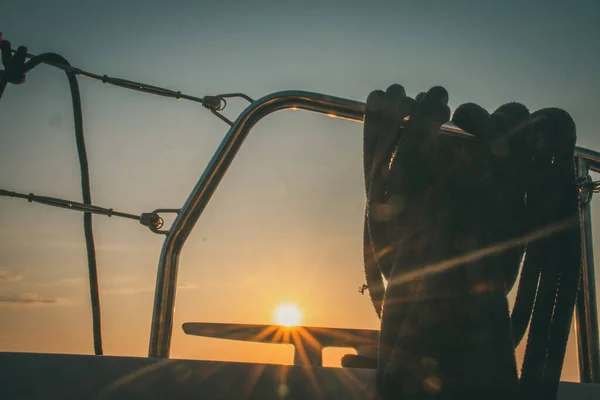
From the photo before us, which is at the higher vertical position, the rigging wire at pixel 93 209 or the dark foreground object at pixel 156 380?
the rigging wire at pixel 93 209

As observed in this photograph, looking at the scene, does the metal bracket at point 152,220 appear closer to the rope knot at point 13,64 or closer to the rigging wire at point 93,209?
the rigging wire at point 93,209

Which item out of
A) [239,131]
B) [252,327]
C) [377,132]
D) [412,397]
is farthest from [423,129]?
[252,327]

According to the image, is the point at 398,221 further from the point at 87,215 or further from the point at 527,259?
the point at 87,215

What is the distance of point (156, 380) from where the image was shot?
3.30 ft

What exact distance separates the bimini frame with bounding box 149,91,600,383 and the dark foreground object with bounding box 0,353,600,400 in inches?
17.8

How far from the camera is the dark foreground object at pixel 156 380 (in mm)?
954

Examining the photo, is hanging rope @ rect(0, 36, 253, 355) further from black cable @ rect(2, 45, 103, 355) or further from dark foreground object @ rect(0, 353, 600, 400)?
dark foreground object @ rect(0, 353, 600, 400)

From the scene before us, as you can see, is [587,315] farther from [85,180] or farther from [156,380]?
[85,180]

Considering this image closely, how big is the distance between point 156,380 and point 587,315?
1.24 metres

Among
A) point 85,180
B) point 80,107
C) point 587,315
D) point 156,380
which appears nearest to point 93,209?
point 85,180

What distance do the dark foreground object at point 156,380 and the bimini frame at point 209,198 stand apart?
0.45 meters

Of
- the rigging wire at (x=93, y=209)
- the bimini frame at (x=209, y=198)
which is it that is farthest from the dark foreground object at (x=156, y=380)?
the rigging wire at (x=93, y=209)

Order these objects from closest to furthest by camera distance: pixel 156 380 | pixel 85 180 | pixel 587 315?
pixel 156 380 < pixel 587 315 < pixel 85 180

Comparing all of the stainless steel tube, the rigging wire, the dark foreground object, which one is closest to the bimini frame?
the stainless steel tube
